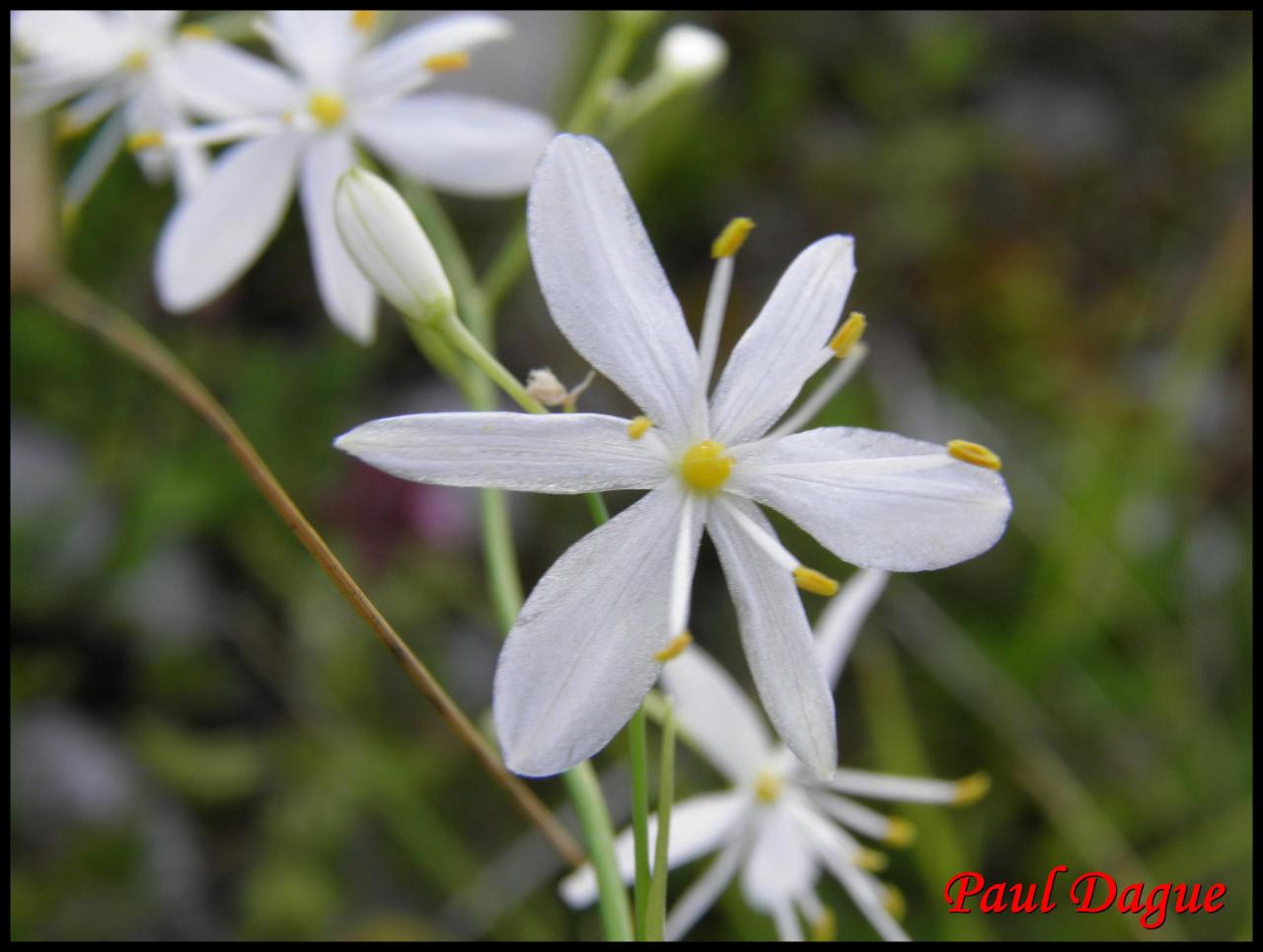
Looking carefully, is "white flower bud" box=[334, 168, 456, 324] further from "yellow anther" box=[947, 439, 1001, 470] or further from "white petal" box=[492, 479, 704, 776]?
"yellow anther" box=[947, 439, 1001, 470]

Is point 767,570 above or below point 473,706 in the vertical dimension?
below

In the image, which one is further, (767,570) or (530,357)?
(530,357)

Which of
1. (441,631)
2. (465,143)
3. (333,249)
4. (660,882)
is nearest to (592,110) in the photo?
(465,143)

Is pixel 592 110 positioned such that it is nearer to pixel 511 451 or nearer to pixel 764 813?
pixel 511 451

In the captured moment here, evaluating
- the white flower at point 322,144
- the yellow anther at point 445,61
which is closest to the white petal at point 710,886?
the white flower at point 322,144

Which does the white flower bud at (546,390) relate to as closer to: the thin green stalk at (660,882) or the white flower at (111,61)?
the thin green stalk at (660,882)

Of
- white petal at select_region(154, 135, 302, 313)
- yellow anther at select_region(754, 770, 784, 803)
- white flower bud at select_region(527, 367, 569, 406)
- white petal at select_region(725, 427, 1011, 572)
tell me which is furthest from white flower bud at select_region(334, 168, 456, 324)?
yellow anther at select_region(754, 770, 784, 803)

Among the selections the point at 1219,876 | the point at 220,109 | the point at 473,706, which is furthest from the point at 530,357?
the point at 1219,876

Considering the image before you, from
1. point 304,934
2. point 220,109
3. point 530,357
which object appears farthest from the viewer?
point 530,357

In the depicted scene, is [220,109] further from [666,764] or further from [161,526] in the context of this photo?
[161,526]
